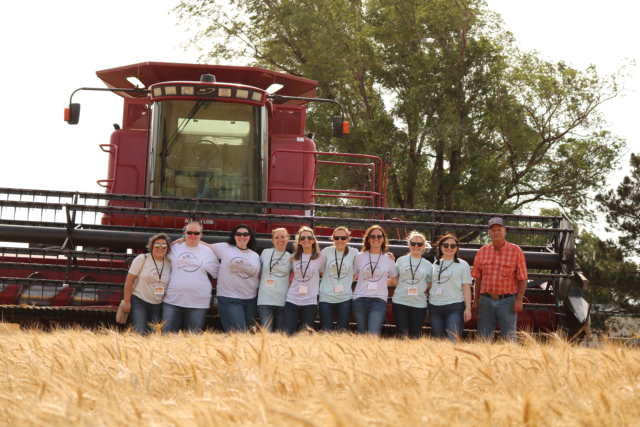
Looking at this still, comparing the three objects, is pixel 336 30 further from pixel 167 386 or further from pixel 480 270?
pixel 167 386

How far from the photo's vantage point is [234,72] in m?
9.48

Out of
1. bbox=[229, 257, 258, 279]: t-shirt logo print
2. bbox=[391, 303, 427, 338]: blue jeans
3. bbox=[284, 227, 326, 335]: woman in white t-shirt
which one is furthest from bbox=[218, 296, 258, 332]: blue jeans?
bbox=[391, 303, 427, 338]: blue jeans

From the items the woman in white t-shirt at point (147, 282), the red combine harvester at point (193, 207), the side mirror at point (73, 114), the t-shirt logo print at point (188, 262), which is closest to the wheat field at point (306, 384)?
the woman in white t-shirt at point (147, 282)

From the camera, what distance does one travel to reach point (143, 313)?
622 cm

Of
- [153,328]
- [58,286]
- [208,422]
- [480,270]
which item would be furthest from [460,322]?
[208,422]

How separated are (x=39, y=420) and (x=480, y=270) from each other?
16.8ft

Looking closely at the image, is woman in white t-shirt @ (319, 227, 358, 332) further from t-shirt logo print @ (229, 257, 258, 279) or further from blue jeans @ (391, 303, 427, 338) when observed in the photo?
t-shirt logo print @ (229, 257, 258, 279)

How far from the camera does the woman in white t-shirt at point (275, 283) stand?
250 inches

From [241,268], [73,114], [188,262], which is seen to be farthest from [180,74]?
[241,268]

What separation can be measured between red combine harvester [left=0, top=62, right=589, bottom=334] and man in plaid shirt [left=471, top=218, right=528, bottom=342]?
0.47 metres

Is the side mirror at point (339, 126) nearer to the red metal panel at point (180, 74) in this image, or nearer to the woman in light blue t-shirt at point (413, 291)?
the red metal panel at point (180, 74)

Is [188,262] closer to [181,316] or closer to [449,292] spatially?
[181,316]

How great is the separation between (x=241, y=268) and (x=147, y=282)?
88cm

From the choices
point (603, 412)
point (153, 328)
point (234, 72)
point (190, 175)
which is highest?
point (234, 72)
